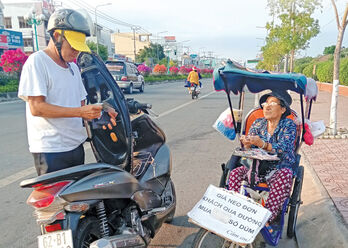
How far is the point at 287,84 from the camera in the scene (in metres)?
3.01

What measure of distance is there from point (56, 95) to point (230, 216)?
1330 millimetres

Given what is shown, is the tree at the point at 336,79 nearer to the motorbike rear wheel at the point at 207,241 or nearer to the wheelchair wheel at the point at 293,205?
the wheelchair wheel at the point at 293,205

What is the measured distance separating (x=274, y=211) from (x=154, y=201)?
0.97 meters

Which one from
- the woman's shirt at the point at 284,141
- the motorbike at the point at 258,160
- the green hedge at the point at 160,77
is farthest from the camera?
the green hedge at the point at 160,77

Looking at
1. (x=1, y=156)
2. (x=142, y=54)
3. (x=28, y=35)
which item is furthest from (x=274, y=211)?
(x=142, y=54)

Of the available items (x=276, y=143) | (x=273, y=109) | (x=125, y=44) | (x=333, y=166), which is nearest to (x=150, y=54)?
(x=125, y=44)

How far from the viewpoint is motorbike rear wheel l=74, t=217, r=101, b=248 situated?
1794 mm

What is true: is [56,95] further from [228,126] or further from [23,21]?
[23,21]

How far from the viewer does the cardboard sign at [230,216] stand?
189 centimetres

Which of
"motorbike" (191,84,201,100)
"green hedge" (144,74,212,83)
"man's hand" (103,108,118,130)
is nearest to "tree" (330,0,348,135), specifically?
"man's hand" (103,108,118,130)

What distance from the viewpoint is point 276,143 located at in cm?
282

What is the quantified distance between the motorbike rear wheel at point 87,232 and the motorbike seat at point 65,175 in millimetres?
290

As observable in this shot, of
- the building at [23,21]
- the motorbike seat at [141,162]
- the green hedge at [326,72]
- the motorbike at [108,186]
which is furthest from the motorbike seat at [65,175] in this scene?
the building at [23,21]

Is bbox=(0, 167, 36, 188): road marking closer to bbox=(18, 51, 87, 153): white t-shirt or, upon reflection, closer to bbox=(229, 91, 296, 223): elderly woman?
bbox=(18, 51, 87, 153): white t-shirt
